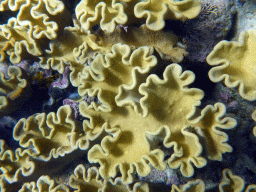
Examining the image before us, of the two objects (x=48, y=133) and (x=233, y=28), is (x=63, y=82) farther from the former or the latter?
(x=233, y=28)

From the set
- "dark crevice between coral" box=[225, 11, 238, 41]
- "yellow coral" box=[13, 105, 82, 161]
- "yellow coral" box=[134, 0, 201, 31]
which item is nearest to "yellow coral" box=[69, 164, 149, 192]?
"yellow coral" box=[13, 105, 82, 161]

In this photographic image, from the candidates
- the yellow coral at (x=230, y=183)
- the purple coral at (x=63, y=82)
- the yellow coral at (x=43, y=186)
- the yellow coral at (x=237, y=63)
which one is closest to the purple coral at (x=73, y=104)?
the purple coral at (x=63, y=82)

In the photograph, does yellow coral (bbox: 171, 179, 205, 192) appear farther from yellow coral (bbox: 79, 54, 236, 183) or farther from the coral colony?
yellow coral (bbox: 79, 54, 236, 183)

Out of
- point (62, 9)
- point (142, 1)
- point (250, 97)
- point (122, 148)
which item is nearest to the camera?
point (250, 97)

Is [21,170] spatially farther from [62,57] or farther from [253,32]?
[253,32]

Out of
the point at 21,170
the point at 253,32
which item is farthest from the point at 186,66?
the point at 21,170

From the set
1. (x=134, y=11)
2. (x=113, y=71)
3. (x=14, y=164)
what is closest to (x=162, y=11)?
(x=134, y=11)
